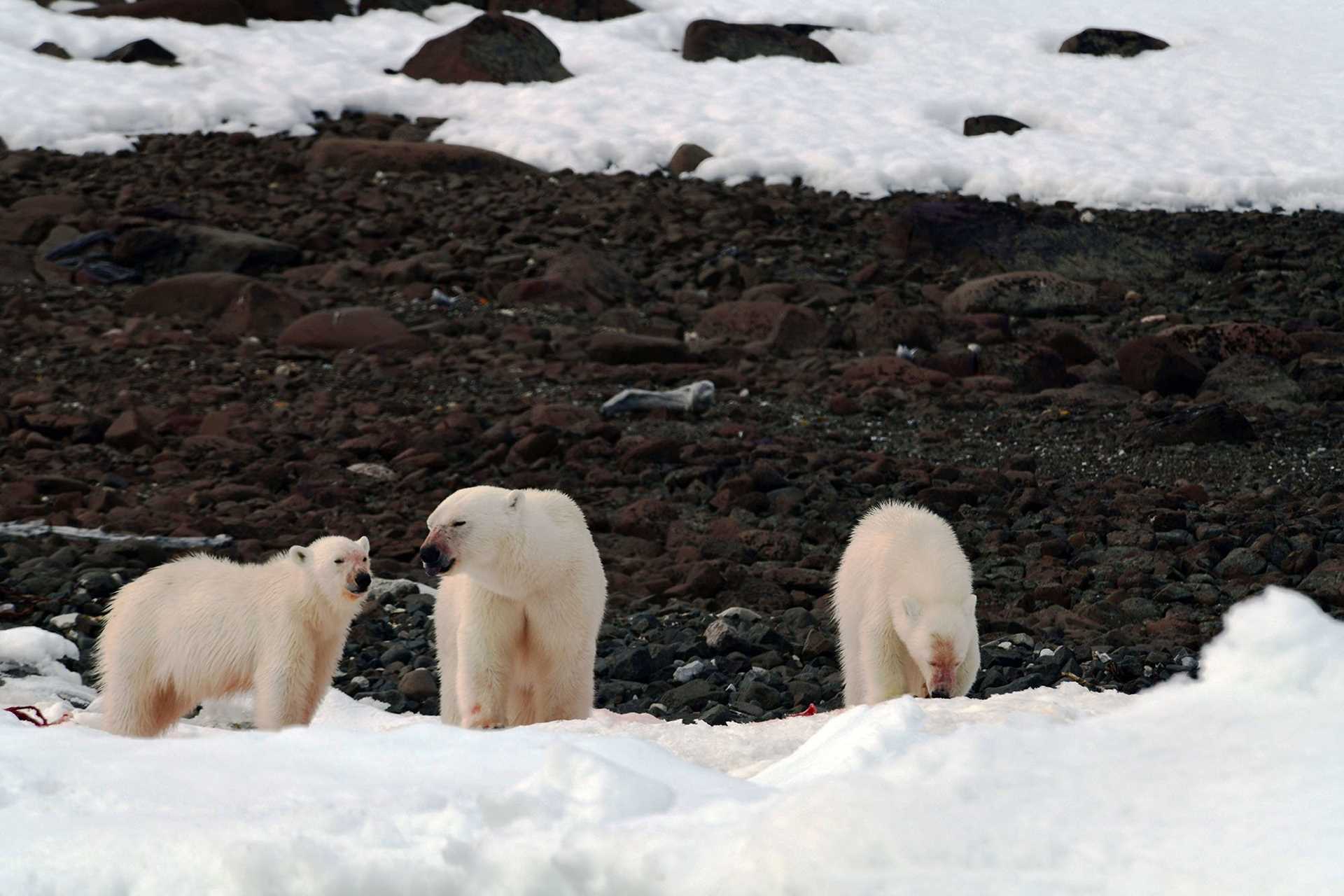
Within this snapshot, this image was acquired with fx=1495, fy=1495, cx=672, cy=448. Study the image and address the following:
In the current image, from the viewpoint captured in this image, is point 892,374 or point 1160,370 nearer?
point 1160,370

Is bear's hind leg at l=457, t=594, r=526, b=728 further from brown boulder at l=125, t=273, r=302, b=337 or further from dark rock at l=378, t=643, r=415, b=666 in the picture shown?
brown boulder at l=125, t=273, r=302, b=337

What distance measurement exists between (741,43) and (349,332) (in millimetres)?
10878

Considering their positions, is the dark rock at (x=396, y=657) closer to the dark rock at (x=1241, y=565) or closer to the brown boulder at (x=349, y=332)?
the dark rock at (x=1241, y=565)

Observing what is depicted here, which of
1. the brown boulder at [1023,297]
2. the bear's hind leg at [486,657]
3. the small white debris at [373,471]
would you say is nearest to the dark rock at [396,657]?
the bear's hind leg at [486,657]

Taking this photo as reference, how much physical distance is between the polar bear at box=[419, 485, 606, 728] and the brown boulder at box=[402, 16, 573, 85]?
16035mm

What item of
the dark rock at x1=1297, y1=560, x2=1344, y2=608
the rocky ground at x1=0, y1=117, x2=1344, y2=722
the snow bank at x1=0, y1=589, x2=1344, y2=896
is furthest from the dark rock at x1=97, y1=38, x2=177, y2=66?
the snow bank at x1=0, y1=589, x2=1344, y2=896

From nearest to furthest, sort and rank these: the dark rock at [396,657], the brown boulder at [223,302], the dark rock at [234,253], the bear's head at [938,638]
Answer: the bear's head at [938,638]
the dark rock at [396,657]
the brown boulder at [223,302]
the dark rock at [234,253]

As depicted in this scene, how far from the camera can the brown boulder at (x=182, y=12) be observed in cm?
2150

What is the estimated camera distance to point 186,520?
29.2 feet

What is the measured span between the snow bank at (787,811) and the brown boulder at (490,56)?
59.9 ft

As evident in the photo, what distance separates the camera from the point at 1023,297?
14.2 m

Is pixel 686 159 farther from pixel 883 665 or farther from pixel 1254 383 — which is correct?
pixel 883 665

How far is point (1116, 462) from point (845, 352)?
3243 mm

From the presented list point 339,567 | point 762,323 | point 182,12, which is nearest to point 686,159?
point 762,323
